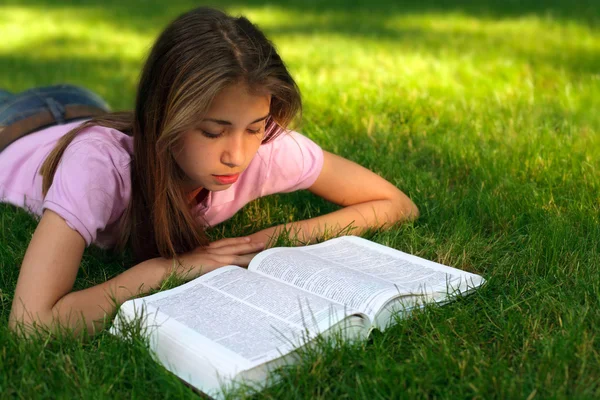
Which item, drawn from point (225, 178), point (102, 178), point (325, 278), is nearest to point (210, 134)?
point (225, 178)

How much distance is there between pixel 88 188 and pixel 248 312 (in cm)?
70

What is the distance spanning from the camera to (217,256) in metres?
2.55

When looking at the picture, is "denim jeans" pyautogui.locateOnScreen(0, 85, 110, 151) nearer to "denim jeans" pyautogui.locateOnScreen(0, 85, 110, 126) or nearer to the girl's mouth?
"denim jeans" pyautogui.locateOnScreen(0, 85, 110, 126)

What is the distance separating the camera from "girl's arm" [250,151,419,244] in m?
2.88

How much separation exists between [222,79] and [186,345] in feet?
2.75

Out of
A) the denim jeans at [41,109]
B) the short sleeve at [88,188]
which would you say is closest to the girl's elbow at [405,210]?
the short sleeve at [88,188]

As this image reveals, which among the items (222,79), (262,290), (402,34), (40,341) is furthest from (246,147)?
(402,34)

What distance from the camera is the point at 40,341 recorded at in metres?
2.07

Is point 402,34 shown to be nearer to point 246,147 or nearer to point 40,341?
point 246,147

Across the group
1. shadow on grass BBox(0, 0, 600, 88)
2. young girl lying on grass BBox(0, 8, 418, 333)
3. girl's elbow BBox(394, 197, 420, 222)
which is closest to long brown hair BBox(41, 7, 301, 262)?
young girl lying on grass BBox(0, 8, 418, 333)

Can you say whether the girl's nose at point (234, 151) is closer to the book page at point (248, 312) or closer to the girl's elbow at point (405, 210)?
the book page at point (248, 312)

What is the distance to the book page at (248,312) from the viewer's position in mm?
1925

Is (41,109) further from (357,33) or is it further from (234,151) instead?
(357,33)

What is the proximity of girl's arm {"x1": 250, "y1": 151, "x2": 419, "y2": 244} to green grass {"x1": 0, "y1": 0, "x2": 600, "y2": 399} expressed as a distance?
3.4 inches
